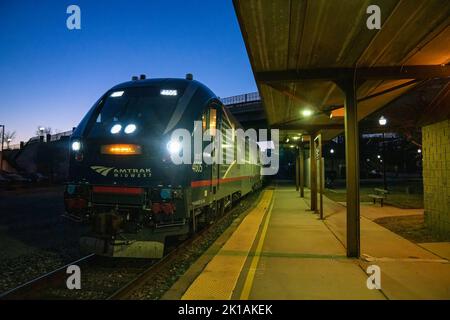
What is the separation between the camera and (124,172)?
6.71 meters

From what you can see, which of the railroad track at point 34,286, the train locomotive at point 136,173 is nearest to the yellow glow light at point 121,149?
the train locomotive at point 136,173

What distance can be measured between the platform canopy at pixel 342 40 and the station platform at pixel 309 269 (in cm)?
358

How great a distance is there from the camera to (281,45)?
6527 millimetres

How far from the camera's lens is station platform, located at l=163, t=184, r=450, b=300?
5.17m

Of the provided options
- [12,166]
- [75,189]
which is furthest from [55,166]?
[75,189]

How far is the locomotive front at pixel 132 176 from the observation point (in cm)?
642

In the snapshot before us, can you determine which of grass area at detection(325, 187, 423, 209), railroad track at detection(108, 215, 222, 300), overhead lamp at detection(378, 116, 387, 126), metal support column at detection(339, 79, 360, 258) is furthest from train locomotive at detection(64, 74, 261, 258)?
grass area at detection(325, 187, 423, 209)

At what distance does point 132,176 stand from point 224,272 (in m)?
2.35

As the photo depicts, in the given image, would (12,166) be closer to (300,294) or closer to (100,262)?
(100,262)

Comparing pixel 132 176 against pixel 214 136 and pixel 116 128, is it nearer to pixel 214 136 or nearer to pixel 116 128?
pixel 116 128

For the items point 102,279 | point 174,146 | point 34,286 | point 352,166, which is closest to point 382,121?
point 352,166

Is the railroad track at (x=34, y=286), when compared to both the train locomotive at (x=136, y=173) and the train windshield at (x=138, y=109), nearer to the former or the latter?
the train locomotive at (x=136, y=173)

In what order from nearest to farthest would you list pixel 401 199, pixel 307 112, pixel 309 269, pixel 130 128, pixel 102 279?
pixel 102 279, pixel 309 269, pixel 130 128, pixel 307 112, pixel 401 199
